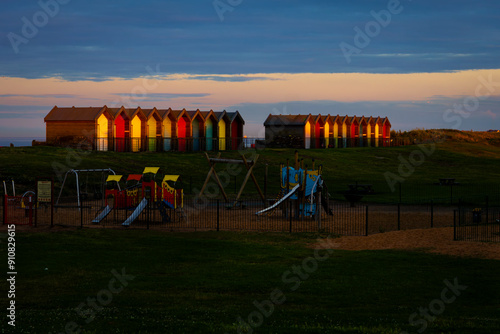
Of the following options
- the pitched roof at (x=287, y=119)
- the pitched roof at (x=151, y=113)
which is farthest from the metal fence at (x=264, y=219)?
the pitched roof at (x=287, y=119)

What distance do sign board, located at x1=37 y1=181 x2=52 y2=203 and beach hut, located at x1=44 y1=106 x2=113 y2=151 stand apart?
38042 millimetres

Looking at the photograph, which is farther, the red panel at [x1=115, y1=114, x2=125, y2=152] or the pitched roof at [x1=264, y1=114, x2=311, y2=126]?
the pitched roof at [x1=264, y1=114, x2=311, y2=126]

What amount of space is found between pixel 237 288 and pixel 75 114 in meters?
57.2

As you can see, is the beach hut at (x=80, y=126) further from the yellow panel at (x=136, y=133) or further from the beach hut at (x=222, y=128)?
the beach hut at (x=222, y=128)

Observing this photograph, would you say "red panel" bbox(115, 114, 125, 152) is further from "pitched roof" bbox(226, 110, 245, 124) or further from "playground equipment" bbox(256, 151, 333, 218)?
"playground equipment" bbox(256, 151, 333, 218)

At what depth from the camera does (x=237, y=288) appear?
1586cm

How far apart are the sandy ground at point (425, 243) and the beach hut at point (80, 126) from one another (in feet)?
156

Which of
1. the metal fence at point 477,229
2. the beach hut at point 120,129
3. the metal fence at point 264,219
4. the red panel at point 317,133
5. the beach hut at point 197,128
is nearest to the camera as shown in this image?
the metal fence at point 477,229

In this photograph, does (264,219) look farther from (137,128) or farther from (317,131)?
(317,131)

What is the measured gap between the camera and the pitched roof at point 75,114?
221ft

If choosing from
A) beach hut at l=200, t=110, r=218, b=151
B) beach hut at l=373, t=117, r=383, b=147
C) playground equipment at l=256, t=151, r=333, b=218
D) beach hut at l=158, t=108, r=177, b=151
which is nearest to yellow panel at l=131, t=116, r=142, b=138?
beach hut at l=158, t=108, r=177, b=151

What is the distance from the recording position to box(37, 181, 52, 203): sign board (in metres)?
29.1

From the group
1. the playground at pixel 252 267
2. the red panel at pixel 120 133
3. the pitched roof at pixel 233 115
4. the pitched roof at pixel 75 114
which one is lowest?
the playground at pixel 252 267

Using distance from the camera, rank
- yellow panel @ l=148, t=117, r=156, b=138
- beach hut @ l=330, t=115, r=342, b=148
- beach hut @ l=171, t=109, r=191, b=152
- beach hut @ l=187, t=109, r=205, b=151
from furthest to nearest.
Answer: beach hut @ l=330, t=115, r=342, b=148, beach hut @ l=187, t=109, r=205, b=151, beach hut @ l=171, t=109, r=191, b=152, yellow panel @ l=148, t=117, r=156, b=138
